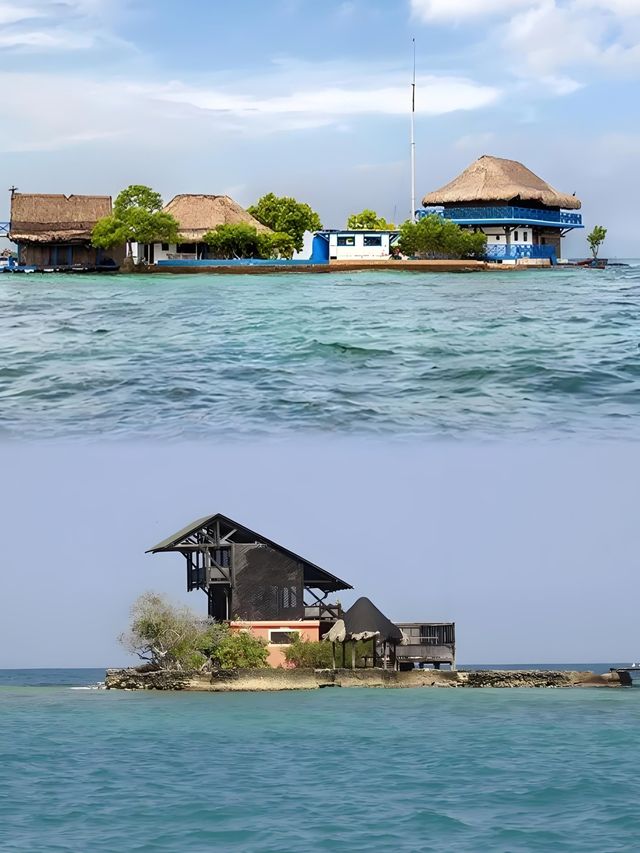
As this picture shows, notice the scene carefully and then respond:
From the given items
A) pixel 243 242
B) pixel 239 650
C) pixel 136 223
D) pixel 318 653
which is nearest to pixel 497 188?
pixel 243 242

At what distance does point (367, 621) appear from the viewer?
137ft

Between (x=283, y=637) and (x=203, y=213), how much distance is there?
35806 millimetres

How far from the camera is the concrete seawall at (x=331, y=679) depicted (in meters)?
39.6

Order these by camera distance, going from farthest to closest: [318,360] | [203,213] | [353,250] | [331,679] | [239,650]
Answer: [203,213], [353,250], [331,679], [239,650], [318,360]

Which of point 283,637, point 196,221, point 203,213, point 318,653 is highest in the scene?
point 203,213

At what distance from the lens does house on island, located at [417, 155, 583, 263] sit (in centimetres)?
7175

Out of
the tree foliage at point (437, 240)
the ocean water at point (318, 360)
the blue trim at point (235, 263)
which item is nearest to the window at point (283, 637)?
the ocean water at point (318, 360)

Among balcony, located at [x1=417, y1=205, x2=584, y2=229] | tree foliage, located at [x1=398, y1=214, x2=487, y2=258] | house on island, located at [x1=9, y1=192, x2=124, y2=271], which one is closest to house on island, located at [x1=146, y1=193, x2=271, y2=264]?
house on island, located at [x1=9, y1=192, x2=124, y2=271]

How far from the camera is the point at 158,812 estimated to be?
63.3ft

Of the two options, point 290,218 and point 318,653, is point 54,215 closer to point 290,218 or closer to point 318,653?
point 290,218

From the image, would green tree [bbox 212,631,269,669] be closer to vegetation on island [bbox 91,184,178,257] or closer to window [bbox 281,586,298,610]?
window [bbox 281,586,298,610]

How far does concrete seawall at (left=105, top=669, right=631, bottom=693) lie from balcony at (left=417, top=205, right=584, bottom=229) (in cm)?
2951

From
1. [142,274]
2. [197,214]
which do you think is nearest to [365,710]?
[142,274]

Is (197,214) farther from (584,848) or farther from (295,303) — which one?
(584,848)
